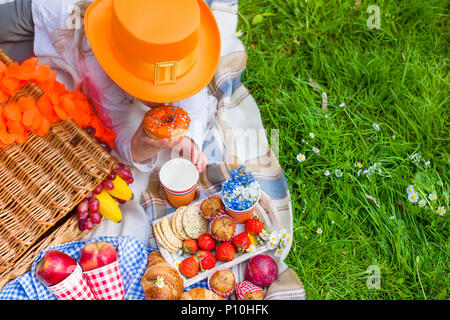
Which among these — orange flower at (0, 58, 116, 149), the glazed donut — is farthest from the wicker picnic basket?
the glazed donut

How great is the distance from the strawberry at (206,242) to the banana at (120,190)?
1.50 ft

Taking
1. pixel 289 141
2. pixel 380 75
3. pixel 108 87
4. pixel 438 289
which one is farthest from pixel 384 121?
pixel 108 87

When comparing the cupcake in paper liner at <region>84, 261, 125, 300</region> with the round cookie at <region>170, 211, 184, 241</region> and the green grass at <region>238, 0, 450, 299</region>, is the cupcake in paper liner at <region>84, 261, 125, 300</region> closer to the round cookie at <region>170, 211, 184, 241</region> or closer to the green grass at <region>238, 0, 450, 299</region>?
the round cookie at <region>170, 211, 184, 241</region>

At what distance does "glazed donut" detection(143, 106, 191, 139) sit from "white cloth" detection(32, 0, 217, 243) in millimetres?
264

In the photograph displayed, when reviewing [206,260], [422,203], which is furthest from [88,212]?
[422,203]

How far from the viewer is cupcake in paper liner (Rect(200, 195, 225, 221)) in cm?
190

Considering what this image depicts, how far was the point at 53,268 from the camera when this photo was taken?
63.2 inches

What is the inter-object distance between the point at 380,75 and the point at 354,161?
2.14 ft

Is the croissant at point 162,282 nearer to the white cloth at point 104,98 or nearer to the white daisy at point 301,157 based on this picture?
A: the white cloth at point 104,98

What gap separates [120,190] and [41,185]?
396 mm

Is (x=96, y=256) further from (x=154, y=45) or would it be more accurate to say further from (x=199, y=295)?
(x=154, y=45)

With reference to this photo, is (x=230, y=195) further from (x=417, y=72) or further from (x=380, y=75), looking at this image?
(x=417, y=72)

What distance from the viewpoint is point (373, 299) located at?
6.56ft

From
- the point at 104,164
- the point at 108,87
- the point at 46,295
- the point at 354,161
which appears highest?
the point at 108,87
